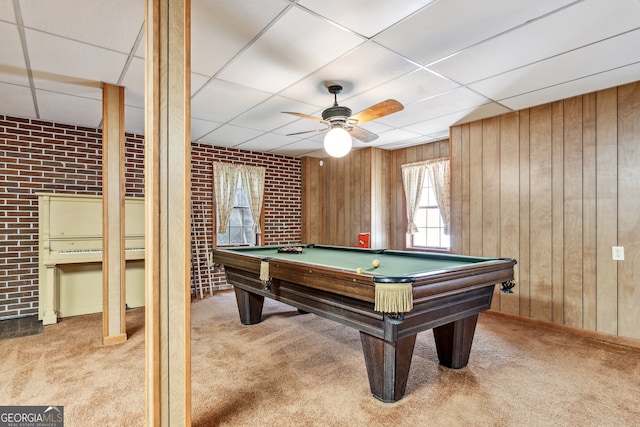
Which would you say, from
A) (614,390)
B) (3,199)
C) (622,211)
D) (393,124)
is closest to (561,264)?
(622,211)

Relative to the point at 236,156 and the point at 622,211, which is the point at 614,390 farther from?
the point at 236,156

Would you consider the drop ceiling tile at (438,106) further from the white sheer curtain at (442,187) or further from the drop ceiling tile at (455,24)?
the white sheer curtain at (442,187)

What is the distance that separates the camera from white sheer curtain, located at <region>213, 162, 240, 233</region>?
5266 mm

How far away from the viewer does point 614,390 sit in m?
2.17

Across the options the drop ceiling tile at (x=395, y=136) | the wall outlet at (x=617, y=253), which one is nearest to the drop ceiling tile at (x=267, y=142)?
the drop ceiling tile at (x=395, y=136)

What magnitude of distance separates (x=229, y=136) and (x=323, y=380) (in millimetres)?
3619

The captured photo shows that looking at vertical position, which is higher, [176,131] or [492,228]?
[176,131]

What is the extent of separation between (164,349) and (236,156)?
174 inches

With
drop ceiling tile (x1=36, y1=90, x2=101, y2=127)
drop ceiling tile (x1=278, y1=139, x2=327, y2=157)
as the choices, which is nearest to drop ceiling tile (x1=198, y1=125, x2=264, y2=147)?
drop ceiling tile (x1=278, y1=139, x2=327, y2=157)

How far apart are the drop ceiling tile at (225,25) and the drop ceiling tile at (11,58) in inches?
43.9

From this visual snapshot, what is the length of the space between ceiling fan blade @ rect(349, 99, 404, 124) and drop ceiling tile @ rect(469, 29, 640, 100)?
0.91 meters

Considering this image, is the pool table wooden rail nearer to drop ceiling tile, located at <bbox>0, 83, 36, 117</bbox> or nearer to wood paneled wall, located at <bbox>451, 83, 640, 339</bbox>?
wood paneled wall, located at <bbox>451, 83, 640, 339</bbox>

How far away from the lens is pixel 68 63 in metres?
2.54

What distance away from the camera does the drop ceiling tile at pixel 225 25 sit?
73.2 inches
